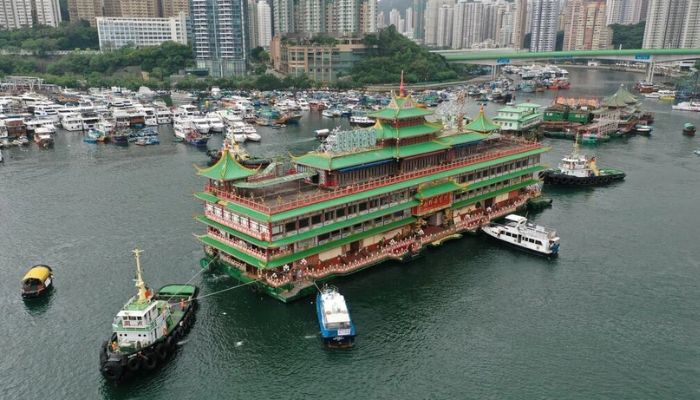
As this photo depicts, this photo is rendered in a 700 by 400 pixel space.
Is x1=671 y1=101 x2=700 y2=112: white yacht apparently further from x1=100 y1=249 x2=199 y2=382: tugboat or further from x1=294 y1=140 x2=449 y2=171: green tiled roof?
x1=100 y1=249 x2=199 y2=382: tugboat

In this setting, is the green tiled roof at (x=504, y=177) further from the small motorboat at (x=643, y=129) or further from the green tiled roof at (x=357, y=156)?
the small motorboat at (x=643, y=129)

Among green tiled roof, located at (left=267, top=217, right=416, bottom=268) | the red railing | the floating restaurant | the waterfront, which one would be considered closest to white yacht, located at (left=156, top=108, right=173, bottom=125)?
the waterfront

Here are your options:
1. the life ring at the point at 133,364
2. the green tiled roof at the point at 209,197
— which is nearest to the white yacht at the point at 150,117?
the green tiled roof at the point at 209,197

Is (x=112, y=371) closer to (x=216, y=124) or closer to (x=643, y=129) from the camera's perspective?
(x=216, y=124)

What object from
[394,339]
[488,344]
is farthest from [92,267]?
[488,344]

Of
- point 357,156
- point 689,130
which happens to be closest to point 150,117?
point 357,156

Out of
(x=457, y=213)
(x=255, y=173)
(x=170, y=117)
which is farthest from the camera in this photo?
(x=170, y=117)

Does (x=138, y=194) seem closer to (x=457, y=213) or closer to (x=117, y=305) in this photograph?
(x=117, y=305)
